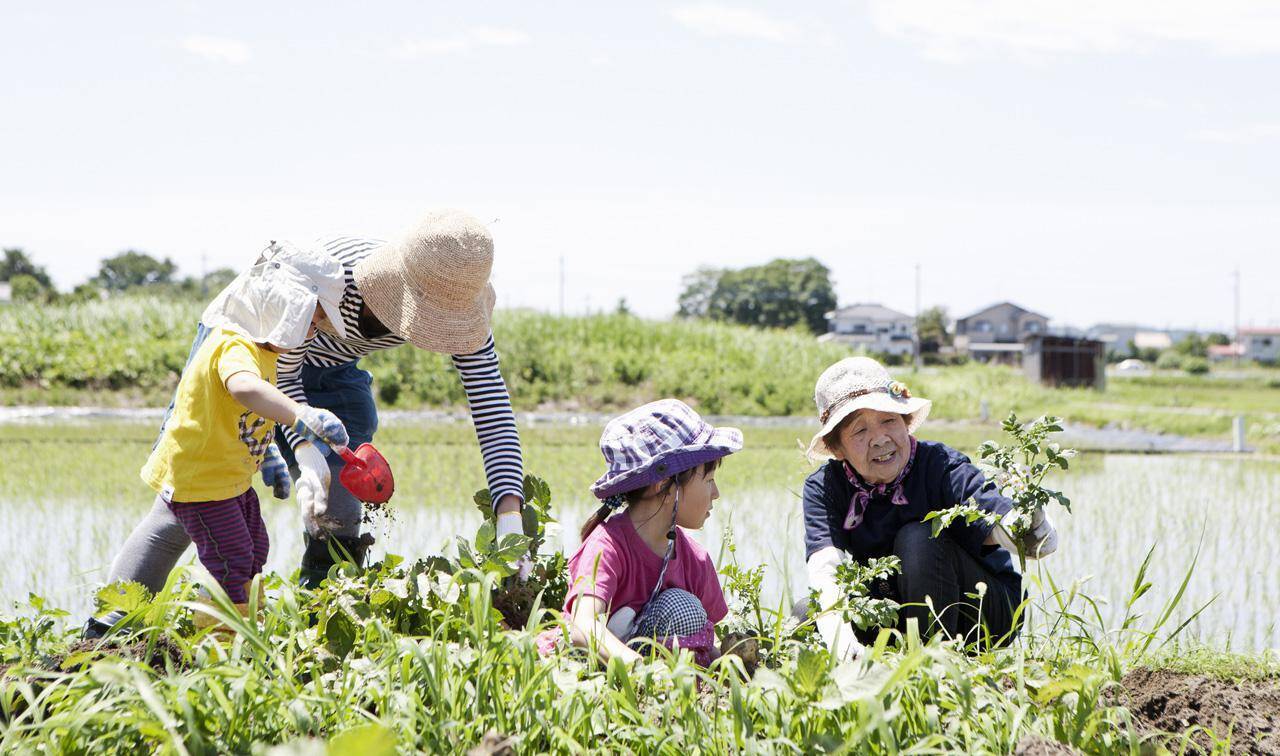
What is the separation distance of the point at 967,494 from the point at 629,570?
95 cm

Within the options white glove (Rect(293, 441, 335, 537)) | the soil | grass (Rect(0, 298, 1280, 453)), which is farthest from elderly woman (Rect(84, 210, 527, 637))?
grass (Rect(0, 298, 1280, 453))

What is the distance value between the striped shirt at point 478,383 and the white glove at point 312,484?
1.08 feet

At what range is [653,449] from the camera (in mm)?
2688

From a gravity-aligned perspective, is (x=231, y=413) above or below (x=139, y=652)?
above

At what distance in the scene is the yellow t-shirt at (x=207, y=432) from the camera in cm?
277

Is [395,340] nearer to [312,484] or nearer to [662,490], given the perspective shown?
[312,484]

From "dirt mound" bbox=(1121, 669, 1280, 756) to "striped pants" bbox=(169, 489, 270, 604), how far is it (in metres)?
2.17

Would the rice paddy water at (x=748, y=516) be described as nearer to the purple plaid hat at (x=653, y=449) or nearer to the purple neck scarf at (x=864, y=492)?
the purple neck scarf at (x=864, y=492)

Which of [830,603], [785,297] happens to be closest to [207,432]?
[830,603]

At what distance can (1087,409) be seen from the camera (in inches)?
668

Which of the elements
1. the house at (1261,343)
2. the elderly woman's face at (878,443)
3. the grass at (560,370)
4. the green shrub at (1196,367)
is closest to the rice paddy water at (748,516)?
the elderly woman's face at (878,443)

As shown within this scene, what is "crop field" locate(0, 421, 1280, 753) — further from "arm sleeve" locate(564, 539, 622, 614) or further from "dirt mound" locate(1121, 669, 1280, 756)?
"arm sleeve" locate(564, 539, 622, 614)

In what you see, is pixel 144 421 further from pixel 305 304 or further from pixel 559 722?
pixel 559 722

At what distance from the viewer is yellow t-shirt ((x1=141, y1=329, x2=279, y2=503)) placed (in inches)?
109
